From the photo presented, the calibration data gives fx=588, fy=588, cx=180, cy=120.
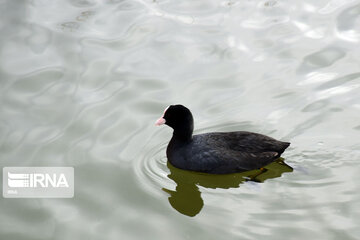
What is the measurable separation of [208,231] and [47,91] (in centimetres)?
411

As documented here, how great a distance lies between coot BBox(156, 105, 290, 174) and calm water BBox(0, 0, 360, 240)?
0.60 feet

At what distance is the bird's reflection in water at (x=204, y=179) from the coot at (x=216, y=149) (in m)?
0.12

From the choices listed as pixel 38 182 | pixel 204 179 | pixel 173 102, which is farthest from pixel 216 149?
pixel 38 182

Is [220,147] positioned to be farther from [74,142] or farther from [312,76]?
[312,76]

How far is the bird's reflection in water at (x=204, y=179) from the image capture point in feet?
23.8

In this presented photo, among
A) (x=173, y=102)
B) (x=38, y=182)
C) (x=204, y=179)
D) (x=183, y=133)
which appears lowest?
(x=204, y=179)

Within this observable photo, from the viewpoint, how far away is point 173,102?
9000 mm

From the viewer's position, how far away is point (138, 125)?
28.0 feet

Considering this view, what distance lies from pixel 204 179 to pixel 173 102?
180cm

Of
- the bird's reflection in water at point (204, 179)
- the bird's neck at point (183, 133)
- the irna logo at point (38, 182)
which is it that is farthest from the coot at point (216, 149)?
the irna logo at point (38, 182)

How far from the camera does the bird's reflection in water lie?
7.26 m

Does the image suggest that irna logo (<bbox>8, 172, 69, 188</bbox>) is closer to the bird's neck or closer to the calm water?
the calm water

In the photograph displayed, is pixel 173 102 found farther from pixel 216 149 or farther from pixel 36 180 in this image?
pixel 36 180

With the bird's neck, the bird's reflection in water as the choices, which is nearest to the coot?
the bird's neck
